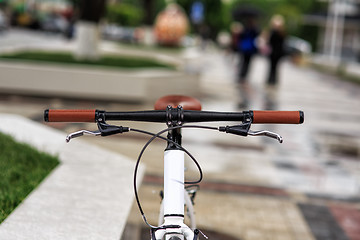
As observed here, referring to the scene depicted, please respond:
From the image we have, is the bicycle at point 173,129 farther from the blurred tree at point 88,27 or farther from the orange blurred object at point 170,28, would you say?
the orange blurred object at point 170,28

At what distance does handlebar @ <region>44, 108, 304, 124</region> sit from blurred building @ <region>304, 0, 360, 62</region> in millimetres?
35562

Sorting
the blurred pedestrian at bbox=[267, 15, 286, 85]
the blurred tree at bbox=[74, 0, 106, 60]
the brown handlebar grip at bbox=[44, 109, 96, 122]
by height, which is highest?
the blurred pedestrian at bbox=[267, 15, 286, 85]

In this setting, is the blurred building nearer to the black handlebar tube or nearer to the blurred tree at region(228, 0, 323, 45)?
the blurred tree at region(228, 0, 323, 45)

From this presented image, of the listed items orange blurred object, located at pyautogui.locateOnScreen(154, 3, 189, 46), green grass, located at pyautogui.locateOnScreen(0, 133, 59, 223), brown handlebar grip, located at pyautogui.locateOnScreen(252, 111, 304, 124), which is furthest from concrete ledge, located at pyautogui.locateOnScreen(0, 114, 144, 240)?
orange blurred object, located at pyautogui.locateOnScreen(154, 3, 189, 46)

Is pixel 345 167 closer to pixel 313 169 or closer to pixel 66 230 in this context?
pixel 313 169

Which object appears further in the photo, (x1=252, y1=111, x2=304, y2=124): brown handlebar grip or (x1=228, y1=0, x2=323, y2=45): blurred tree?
(x1=228, y1=0, x2=323, y2=45): blurred tree

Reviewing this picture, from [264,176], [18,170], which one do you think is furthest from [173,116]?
[264,176]

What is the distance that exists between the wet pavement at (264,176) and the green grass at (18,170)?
0.83 metres

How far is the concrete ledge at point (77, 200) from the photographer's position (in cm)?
279

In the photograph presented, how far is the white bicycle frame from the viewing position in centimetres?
205

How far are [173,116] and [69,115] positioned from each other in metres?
0.42

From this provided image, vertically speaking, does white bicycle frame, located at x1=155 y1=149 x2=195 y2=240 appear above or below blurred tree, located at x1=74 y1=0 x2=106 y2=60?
below

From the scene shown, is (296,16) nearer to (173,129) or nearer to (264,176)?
(264,176)

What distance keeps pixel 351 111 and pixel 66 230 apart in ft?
38.0
